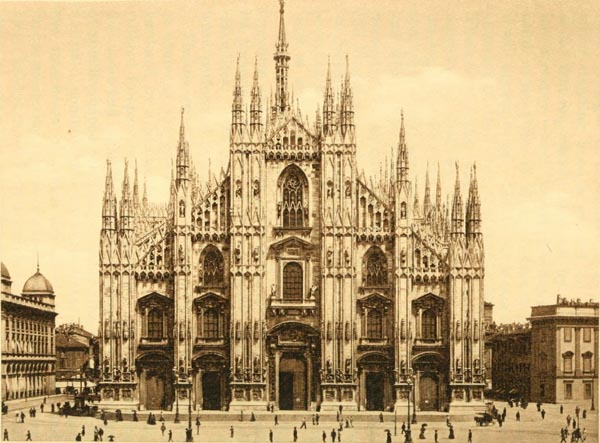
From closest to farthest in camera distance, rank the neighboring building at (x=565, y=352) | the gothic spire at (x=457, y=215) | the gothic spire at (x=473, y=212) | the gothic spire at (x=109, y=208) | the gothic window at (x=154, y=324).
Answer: the neighboring building at (x=565, y=352), the gothic spire at (x=109, y=208), the gothic spire at (x=473, y=212), the gothic spire at (x=457, y=215), the gothic window at (x=154, y=324)

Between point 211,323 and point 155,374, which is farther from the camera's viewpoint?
point 211,323

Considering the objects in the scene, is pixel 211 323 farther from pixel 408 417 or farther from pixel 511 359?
pixel 511 359

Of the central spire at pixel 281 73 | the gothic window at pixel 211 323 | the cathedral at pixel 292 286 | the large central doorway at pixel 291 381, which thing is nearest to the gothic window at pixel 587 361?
the cathedral at pixel 292 286

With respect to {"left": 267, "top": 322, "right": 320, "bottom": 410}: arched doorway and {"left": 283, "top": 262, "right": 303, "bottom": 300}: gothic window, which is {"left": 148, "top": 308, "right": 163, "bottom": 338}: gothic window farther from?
{"left": 283, "top": 262, "right": 303, "bottom": 300}: gothic window

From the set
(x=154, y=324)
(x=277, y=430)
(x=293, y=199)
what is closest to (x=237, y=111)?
(x=293, y=199)

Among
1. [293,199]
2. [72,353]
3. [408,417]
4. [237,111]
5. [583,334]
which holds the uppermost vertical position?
[237,111]

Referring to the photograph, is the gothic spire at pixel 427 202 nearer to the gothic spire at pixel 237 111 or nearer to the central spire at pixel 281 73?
the central spire at pixel 281 73
